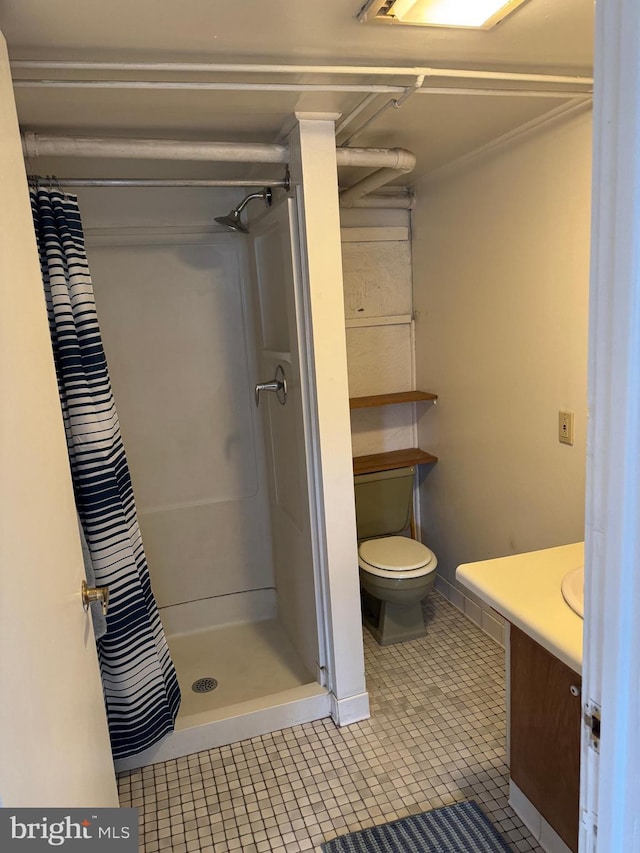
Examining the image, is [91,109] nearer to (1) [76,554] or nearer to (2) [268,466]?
(1) [76,554]

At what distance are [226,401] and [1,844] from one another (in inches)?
86.8

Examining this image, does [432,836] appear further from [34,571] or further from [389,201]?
[389,201]

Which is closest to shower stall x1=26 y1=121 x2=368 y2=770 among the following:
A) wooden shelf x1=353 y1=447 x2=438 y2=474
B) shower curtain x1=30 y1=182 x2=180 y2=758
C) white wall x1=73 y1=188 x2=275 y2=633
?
white wall x1=73 y1=188 x2=275 y2=633

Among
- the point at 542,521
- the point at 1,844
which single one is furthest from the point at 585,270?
the point at 1,844

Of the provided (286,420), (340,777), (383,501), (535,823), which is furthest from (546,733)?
(383,501)

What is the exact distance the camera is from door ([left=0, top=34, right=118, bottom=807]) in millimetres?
799

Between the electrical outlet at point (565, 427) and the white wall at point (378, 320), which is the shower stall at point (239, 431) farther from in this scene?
the electrical outlet at point (565, 427)

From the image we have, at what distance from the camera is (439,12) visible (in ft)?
4.19

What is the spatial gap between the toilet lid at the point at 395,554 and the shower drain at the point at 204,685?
0.84 meters

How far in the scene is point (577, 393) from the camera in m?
2.04

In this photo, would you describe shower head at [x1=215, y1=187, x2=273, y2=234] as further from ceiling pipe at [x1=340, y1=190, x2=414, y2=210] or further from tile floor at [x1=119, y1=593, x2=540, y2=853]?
tile floor at [x1=119, y1=593, x2=540, y2=853]

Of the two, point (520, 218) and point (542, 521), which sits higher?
point (520, 218)

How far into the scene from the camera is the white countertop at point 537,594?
1288 mm

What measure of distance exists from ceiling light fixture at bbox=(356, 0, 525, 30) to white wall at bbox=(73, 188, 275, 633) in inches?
58.7
